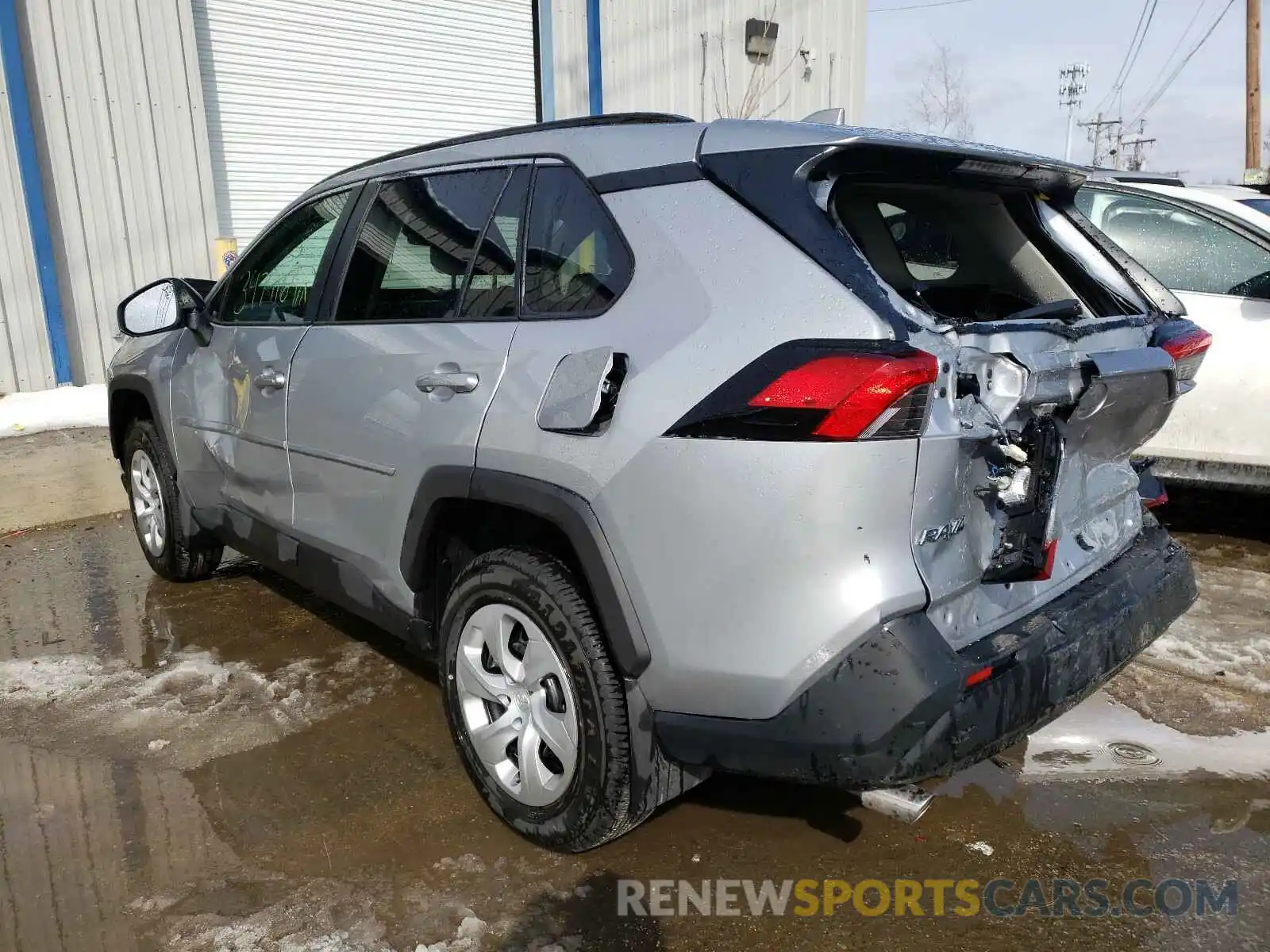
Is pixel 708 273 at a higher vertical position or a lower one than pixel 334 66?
lower

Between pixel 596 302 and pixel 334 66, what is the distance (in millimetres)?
9664

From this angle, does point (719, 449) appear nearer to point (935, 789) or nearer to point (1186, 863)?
point (935, 789)

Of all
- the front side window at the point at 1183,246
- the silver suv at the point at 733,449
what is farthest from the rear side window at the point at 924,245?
the front side window at the point at 1183,246

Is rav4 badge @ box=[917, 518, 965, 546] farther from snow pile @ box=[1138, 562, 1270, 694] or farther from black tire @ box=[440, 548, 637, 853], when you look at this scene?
snow pile @ box=[1138, 562, 1270, 694]

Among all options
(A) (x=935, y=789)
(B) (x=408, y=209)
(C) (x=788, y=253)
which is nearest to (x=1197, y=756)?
(A) (x=935, y=789)

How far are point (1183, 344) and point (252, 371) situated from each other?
3066 mm

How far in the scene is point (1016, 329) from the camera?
214cm

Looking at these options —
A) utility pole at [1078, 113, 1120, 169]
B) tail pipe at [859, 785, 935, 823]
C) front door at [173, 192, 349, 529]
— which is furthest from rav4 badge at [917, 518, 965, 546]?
utility pole at [1078, 113, 1120, 169]

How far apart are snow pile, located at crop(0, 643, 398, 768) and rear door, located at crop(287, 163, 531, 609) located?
25.5 inches

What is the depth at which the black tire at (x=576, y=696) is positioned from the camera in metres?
2.23

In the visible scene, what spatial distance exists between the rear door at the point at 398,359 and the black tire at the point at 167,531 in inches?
56.1

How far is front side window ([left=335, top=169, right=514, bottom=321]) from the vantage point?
8.98ft

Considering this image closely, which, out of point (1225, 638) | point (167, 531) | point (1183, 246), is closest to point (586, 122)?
point (167, 531)

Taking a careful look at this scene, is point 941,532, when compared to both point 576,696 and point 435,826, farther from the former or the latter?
point 435,826
